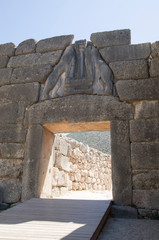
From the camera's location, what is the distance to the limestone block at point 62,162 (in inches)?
219

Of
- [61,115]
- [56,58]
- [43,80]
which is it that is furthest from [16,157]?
[56,58]

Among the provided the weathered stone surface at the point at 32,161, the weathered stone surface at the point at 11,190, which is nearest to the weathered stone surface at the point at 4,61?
the weathered stone surface at the point at 32,161

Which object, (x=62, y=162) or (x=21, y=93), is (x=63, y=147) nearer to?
(x=62, y=162)

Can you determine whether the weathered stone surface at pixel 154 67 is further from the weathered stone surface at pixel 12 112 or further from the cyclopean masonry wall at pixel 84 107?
the weathered stone surface at pixel 12 112

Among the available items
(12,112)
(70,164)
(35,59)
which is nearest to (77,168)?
(70,164)

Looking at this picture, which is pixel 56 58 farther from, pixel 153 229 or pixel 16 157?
pixel 153 229

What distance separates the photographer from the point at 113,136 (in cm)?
388

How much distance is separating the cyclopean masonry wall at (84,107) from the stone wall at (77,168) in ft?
3.18

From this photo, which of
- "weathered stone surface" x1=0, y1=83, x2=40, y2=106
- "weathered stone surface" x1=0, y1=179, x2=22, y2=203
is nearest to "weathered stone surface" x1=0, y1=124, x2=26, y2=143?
"weathered stone surface" x1=0, y1=83, x2=40, y2=106

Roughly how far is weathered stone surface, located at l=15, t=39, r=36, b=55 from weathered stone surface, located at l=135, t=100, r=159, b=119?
2741 mm

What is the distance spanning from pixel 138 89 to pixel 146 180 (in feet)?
5.17

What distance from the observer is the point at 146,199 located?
3.47 m

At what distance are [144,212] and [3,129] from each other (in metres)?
3.02

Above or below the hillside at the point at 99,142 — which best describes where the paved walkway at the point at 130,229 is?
below
